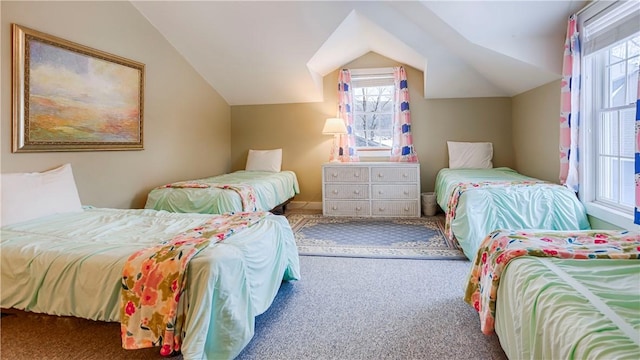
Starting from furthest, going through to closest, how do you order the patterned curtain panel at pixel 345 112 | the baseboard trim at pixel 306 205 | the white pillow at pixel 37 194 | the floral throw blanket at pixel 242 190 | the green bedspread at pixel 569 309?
1. the baseboard trim at pixel 306 205
2. the patterned curtain panel at pixel 345 112
3. the floral throw blanket at pixel 242 190
4. the white pillow at pixel 37 194
5. the green bedspread at pixel 569 309

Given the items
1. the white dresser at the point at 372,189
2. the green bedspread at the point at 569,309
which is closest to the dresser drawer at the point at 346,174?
the white dresser at the point at 372,189

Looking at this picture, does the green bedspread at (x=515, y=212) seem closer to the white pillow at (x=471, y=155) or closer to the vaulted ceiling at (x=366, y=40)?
the vaulted ceiling at (x=366, y=40)

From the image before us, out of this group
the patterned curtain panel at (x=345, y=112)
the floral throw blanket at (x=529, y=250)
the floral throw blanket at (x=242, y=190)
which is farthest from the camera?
the patterned curtain panel at (x=345, y=112)

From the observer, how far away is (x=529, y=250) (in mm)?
1423

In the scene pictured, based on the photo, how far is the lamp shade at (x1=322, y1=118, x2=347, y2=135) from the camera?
4738 mm

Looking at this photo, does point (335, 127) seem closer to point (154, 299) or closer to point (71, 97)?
point (71, 97)

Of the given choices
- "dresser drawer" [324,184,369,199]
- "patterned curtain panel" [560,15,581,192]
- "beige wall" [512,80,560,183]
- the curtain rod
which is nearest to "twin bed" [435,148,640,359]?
"patterned curtain panel" [560,15,581,192]

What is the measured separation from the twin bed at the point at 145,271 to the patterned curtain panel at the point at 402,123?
3.18m

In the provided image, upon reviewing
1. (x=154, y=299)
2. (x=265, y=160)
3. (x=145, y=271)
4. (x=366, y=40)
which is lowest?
(x=154, y=299)

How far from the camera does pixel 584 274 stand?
47.5 inches

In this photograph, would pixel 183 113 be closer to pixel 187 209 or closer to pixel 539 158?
pixel 187 209

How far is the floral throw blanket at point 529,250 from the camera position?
1382mm

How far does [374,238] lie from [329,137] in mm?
2141

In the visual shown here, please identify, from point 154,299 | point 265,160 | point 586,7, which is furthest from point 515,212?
point 265,160
